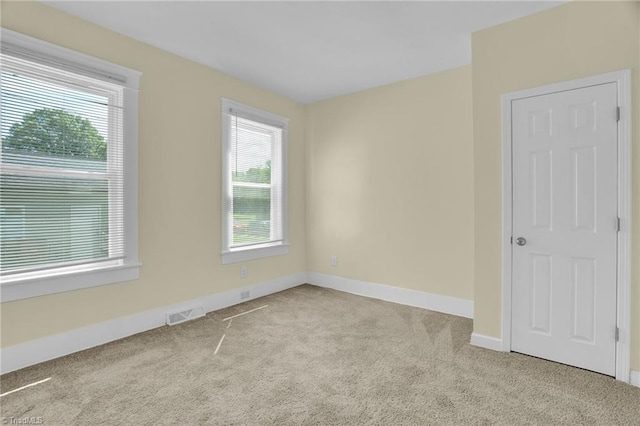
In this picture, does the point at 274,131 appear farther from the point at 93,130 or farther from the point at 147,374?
the point at 147,374

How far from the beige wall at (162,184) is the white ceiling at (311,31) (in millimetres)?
165

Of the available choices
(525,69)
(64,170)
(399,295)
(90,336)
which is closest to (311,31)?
(525,69)

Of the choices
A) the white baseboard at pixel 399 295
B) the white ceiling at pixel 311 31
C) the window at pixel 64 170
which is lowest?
the white baseboard at pixel 399 295

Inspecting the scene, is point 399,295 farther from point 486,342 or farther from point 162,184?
point 162,184

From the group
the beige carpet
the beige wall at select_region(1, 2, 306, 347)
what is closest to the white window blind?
the beige wall at select_region(1, 2, 306, 347)

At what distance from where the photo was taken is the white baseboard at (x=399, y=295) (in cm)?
354

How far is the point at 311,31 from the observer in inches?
111

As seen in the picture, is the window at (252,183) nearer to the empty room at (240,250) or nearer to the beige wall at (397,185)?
the empty room at (240,250)

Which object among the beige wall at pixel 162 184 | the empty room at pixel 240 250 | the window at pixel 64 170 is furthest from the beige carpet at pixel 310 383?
the window at pixel 64 170

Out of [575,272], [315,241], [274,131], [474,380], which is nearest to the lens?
[474,380]

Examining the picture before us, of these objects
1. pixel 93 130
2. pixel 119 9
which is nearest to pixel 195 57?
pixel 119 9

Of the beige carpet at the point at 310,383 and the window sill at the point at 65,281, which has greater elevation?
the window sill at the point at 65,281

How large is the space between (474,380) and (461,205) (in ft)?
6.12

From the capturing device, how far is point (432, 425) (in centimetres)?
178
